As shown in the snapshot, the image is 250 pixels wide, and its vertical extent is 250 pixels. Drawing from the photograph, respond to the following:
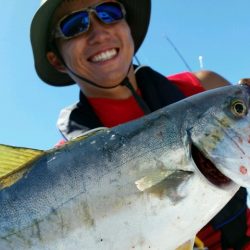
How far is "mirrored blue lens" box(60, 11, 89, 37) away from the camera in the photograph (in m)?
5.22


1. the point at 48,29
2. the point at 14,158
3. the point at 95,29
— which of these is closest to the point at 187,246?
the point at 14,158

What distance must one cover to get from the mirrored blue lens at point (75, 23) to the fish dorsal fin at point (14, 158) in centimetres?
207

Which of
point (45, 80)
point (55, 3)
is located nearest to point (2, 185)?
point (55, 3)

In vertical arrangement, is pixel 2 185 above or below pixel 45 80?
below

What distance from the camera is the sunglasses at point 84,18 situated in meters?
5.23

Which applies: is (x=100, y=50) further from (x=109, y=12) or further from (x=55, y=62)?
(x=55, y=62)

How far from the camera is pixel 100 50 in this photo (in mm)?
5203

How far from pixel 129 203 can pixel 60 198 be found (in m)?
0.46

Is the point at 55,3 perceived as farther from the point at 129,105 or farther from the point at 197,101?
the point at 197,101

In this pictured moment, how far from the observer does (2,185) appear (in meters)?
3.44

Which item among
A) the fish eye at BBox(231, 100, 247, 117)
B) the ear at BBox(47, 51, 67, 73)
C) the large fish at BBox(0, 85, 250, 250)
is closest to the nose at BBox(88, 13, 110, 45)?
the ear at BBox(47, 51, 67, 73)

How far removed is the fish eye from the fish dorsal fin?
138 cm

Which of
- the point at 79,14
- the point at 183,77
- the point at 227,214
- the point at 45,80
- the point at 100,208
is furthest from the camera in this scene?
the point at 45,80

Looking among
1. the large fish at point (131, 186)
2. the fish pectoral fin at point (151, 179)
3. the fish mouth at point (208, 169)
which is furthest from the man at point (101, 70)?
the fish pectoral fin at point (151, 179)
